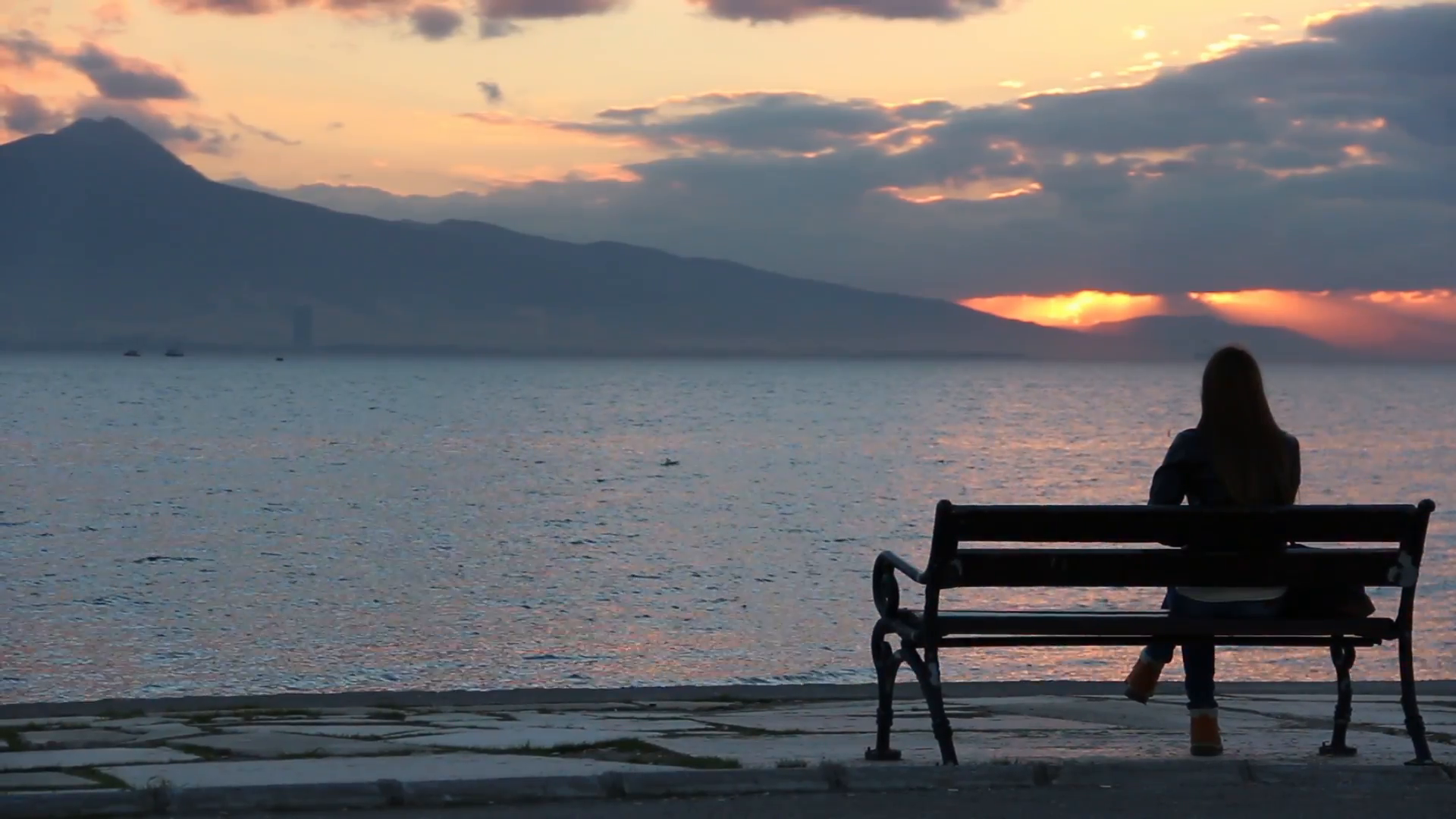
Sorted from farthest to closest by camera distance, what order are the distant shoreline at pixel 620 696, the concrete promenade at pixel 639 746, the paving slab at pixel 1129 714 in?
the distant shoreline at pixel 620 696
the paving slab at pixel 1129 714
the concrete promenade at pixel 639 746

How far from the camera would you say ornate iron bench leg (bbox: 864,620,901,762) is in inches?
243

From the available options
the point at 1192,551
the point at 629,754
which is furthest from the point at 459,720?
the point at 1192,551

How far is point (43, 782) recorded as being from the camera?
18.4 feet

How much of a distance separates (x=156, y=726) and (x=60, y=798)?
2.60 meters

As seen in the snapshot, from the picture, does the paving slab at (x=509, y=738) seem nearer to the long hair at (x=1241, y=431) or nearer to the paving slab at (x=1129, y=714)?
the paving slab at (x=1129, y=714)

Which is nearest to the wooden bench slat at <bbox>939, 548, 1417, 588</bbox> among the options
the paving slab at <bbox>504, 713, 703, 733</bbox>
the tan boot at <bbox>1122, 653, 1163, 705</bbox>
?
the tan boot at <bbox>1122, 653, 1163, 705</bbox>

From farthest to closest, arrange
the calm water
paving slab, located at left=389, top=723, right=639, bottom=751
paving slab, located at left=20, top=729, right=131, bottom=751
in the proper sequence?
the calm water → paving slab, located at left=20, top=729, right=131, bottom=751 → paving slab, located at left=389, top=723, right=639, bottom=751

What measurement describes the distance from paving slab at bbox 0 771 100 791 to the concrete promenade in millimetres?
16

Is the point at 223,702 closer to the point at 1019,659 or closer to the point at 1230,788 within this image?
the point at 1230,788

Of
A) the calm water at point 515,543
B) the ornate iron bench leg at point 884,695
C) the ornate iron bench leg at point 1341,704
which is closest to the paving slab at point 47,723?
the ornate iron bench leg at point 884,695

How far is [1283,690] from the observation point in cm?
947

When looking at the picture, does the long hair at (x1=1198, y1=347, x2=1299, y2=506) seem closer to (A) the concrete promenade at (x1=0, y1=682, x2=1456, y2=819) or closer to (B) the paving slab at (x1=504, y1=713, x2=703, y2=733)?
(A) the concrete promenade at (x1=0, y1=682, x2=1456, y2=819)

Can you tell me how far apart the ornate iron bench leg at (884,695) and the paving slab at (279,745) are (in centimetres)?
178

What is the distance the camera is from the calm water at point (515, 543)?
64.6ft
